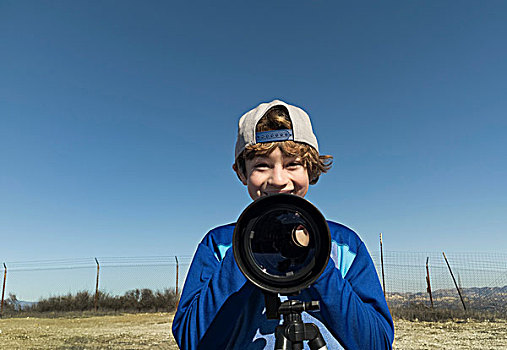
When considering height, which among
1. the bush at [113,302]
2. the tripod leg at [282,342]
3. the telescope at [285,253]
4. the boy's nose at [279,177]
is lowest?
the bush at [113,302]

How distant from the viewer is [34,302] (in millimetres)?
17500

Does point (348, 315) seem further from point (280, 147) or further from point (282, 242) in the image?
point (280, 147)

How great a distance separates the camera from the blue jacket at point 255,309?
1157mm

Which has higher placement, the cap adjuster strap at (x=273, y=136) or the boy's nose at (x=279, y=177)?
the cap adjuster strap at (x=273, y=136)

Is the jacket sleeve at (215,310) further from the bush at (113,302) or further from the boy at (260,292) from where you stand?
the bush at (113,302)

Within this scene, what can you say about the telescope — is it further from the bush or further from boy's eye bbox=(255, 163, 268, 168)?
the bush

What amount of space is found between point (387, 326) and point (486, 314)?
489 inches

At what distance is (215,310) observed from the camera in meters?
1.21

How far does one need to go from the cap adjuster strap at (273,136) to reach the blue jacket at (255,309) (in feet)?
1.54

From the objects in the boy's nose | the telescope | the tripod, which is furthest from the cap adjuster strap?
the tripod

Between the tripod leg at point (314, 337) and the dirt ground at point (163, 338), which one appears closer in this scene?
the tripod leg at point (314, 337)

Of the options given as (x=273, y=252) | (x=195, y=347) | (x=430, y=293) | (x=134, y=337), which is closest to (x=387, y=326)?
(x=273, y=252)

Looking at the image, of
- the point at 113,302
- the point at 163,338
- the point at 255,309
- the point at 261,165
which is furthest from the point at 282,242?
the point at 113,302

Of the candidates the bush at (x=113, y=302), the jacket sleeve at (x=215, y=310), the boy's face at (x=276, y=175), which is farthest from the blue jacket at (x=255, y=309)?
the bush at (x=113, y=302)
